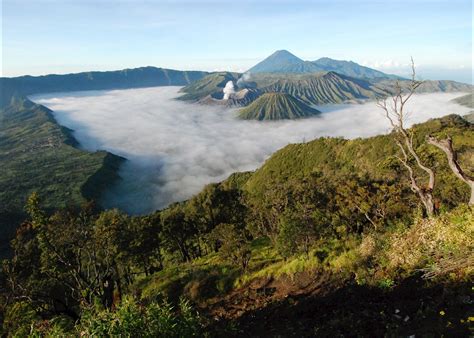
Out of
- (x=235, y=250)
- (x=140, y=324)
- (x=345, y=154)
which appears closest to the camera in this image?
(x=140, y=324)

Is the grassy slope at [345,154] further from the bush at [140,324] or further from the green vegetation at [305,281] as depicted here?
the bush at [140,324]

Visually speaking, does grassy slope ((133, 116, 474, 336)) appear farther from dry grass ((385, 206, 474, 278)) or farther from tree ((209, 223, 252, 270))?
tree ((209, 223, 252, 270))

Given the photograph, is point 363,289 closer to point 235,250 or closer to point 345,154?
point 235,250

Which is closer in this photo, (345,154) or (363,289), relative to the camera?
(363,289)

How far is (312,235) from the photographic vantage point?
29844mm

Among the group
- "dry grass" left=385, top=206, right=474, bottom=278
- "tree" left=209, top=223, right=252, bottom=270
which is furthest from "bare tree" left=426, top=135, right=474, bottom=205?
"tree" left=209, top=223, right=252, bottom=270

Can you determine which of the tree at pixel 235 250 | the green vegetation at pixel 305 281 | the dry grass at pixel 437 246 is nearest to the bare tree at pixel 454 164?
the dry grass at pixel 437 246

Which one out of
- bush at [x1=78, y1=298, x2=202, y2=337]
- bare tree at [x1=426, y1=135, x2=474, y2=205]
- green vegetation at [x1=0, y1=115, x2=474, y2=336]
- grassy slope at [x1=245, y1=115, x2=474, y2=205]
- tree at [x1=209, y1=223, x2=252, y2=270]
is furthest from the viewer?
grassy slope at [x1=245, y1=115, x2=474, y2=205]

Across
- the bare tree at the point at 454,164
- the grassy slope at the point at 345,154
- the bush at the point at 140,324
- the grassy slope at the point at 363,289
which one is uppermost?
the bare tree at the point at 454,164

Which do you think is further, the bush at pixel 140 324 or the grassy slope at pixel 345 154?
the grassy slope at pixel 345 154

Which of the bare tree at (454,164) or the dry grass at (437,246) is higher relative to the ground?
the bare tree at (454,164)

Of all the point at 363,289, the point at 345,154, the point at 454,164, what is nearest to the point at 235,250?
the point at 363,289

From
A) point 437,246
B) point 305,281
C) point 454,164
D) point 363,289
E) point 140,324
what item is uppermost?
→ point 454,164

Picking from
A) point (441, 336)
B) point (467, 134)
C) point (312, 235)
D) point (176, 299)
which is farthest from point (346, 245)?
point (467, 134)
